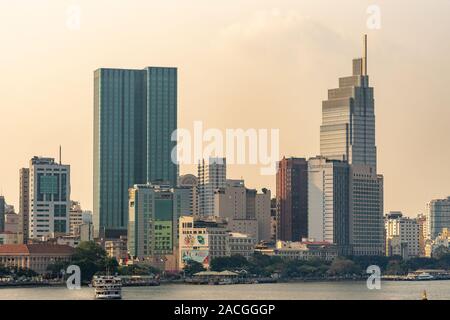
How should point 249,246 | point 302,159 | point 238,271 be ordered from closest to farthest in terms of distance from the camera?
point 238,271 → point 249,246 → point 302,159

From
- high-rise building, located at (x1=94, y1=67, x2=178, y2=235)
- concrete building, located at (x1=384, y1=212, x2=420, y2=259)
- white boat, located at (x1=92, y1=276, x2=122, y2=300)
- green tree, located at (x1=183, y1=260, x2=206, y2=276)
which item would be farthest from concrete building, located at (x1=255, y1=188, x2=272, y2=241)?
white boat, located at (x1=92, y1=276, x2=122, y2=300)

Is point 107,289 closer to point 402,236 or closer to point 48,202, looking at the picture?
point 48,202

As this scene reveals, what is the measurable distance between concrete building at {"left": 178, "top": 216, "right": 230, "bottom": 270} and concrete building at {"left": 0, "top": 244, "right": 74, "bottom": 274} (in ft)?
31.2

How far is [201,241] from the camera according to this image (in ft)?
230

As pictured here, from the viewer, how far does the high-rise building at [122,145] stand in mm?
76875

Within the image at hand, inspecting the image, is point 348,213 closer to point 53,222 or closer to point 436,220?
point 436,220

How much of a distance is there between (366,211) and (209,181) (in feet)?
49.0

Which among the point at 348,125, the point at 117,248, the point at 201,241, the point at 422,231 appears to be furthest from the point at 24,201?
the point at 422,231

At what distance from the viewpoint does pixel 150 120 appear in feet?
248

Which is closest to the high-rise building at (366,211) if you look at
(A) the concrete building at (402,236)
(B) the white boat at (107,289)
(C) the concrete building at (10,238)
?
(A) the concrete building at (402,236)

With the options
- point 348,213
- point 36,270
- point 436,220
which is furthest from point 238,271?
point 436,220

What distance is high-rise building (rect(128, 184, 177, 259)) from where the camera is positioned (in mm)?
70062

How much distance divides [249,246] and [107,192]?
10112 mm

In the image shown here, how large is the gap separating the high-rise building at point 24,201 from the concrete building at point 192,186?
8.96 m
